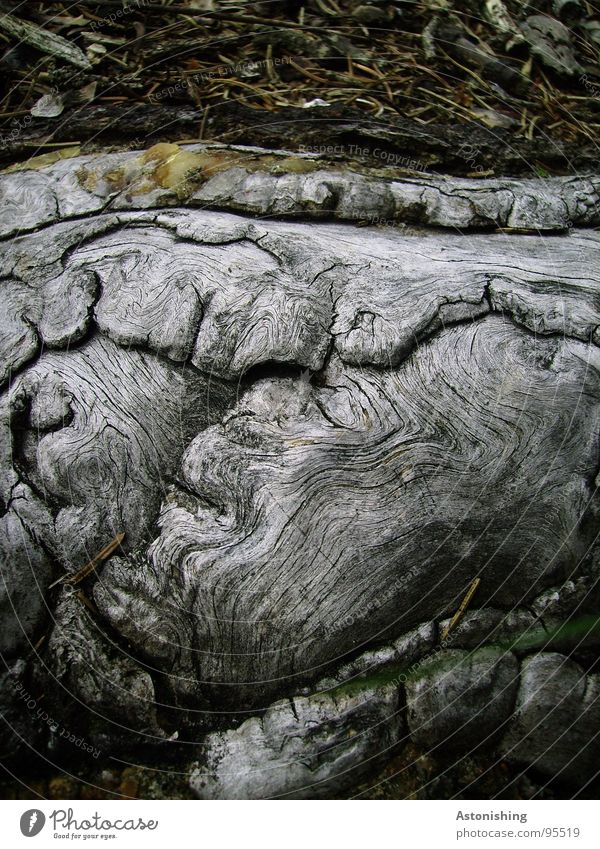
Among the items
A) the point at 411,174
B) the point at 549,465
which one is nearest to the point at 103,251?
the point at 411,174

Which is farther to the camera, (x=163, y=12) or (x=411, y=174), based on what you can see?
(x=163, y=12)

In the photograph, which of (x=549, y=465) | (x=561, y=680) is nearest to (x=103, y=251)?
(x=549, y=465)

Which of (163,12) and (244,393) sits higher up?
(163,12)

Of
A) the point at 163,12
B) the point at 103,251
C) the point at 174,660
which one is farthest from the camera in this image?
the point at 163,12

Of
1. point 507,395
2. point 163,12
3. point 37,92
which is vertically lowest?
point 507,395

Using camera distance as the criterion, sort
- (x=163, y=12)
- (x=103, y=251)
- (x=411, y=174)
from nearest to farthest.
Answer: (x=103, y=251) → (x=411, y=174) → (x=163, y=12)

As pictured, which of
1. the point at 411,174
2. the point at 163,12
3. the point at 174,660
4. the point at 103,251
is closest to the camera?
the point at 174,660

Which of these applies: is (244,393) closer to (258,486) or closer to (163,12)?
(258,486)

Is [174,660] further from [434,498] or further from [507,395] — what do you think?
[507,395]

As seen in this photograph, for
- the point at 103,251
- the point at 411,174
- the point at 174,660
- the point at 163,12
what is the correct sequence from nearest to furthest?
the point at 174,660, the point at 103,251, the point at 411,174, the point at 163,12
